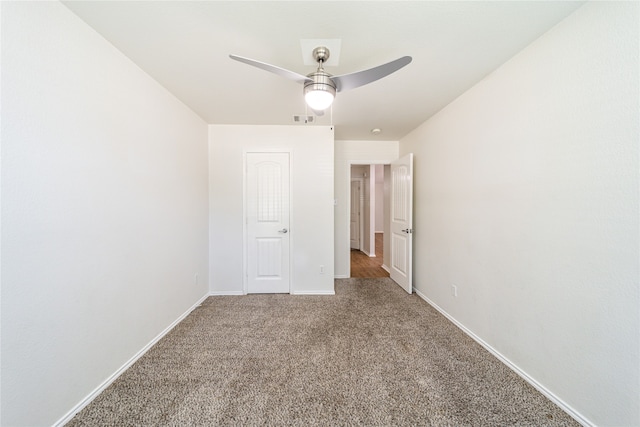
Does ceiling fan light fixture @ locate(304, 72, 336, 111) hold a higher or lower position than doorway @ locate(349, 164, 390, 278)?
higher

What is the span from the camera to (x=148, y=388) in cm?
160

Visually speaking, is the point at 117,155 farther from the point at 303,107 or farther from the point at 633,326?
the point at 633,326

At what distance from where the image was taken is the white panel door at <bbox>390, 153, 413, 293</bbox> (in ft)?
10.8

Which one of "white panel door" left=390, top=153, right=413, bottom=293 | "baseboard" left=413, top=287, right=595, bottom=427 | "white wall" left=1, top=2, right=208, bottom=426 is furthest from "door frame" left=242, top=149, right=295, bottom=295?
"baseboard" left=413, top=287, right=595, bottom=427

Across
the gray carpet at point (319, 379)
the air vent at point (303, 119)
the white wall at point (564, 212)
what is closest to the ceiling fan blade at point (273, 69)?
the air vent at point (303, 119)

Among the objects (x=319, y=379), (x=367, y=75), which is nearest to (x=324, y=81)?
(x=367, y=75)

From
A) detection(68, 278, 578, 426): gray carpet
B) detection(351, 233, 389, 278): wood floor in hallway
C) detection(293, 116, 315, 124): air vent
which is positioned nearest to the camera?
detection(68, 278, 578, 426): gray carpet

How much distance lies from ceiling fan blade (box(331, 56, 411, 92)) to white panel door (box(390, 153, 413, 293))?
1979 millimetres

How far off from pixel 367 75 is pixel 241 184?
92.7 inches

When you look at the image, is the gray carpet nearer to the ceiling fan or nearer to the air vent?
the ceiling fan


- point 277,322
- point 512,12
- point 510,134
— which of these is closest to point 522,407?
point 510,134

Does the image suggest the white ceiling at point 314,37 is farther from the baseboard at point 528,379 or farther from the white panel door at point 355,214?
the white panel door at point 355,214

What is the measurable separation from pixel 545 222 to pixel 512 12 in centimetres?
128

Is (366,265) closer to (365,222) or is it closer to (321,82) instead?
(365,222)
